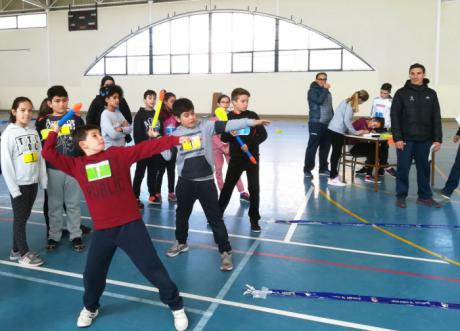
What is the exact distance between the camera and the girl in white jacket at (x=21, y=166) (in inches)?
145

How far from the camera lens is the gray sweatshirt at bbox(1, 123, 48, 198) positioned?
3.68 metres


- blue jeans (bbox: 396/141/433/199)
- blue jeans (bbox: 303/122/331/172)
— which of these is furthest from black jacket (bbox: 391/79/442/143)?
blue jeans (bbox: 303/122/331/172)

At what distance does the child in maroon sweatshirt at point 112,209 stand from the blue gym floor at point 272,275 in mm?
328

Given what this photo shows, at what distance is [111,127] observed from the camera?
4.84 metres

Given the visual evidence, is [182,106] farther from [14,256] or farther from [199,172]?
[14,256]

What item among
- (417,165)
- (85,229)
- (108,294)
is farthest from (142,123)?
(417,165)

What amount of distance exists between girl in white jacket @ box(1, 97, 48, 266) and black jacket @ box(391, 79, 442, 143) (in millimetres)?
4409

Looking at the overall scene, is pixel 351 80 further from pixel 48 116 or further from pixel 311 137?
pixel 48 116

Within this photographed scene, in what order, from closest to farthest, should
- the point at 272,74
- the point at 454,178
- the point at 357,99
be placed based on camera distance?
the point at 454,178 → the point at 357,99 → the point at 272,74

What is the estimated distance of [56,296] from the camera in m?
3.29

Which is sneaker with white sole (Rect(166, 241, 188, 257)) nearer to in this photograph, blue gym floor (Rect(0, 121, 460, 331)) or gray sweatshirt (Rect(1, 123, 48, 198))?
blue gym floor (Rect(0, 121, 460, 331))

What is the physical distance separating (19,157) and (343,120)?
5.15 m

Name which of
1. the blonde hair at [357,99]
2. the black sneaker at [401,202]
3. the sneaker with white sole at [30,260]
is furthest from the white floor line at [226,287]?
the blonde hair at [357,99]

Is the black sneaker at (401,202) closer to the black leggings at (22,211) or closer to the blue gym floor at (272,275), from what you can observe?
the blue gym floor at (272,275)
